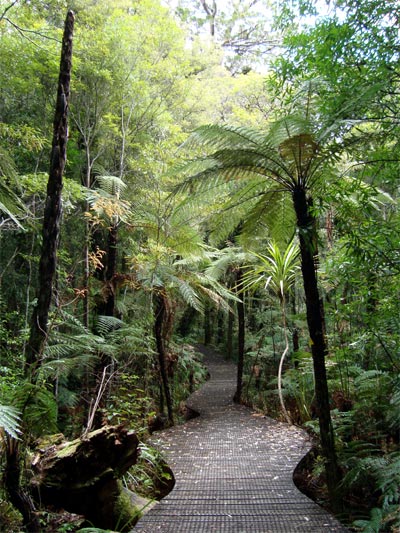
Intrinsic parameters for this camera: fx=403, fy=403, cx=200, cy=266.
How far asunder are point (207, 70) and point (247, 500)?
10.1 meters

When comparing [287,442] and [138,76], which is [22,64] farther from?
[287,442]

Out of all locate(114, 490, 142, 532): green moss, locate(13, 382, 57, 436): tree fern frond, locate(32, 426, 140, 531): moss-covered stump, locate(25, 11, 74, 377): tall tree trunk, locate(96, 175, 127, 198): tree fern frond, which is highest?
locate(96, 175, 127, 198): tree fern frond

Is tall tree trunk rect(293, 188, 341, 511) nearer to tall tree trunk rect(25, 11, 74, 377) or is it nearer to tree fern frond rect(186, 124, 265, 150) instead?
tree fern frond rect(186, 124, 265, 150)

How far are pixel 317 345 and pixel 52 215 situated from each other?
2220 mm

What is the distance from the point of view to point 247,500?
9.70 ft

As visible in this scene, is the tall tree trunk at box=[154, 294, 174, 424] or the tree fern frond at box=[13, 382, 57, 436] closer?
the tree fern frond at box=[13, 382, 57, 436]

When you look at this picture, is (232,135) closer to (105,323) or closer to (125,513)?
(125,513)

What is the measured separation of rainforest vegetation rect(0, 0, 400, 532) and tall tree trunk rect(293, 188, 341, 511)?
0.01m

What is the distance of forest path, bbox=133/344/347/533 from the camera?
104 inches

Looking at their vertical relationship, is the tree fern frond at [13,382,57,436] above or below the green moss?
above

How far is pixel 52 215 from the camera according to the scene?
306 centimetres

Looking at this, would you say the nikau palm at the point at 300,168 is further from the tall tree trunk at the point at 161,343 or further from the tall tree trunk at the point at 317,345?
the tall tree trunk at the point at 161,343

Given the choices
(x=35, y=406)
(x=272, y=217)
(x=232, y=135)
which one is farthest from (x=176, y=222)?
(x=35, y=406)

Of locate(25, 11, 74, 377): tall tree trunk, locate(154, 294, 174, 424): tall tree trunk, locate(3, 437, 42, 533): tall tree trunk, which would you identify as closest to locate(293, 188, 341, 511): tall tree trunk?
locate(25, 11, 74, 377): tall tree trunk
